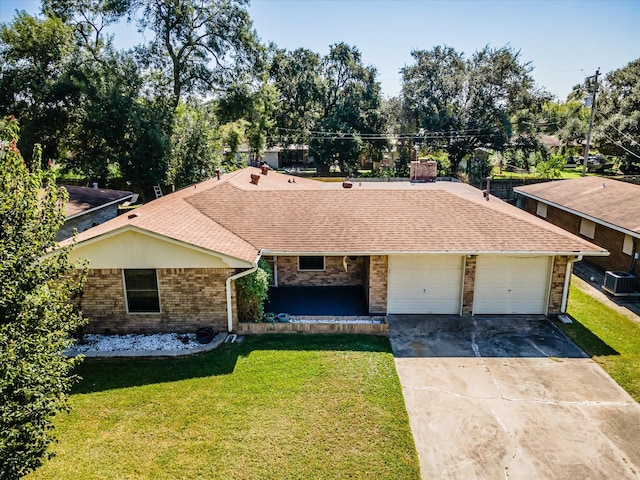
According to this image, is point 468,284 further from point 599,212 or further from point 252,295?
point 599,212

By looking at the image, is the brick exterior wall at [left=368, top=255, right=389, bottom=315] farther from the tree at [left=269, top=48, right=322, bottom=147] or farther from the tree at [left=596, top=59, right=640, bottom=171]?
the tree at [left=596, top=59, right=640, bottom=171]

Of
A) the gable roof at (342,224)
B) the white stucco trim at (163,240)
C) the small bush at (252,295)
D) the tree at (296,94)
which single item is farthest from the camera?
the tree at (296,94)

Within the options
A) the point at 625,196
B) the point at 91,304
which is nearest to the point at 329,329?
the point at 91,304

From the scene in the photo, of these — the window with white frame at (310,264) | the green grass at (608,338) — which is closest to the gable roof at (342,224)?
the window with white frame at (310,264)

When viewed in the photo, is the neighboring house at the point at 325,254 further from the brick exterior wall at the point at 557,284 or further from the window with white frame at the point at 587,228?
the window with white frame at the point at 587,228

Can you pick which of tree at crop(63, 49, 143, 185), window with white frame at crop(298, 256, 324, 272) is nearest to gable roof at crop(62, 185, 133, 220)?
tree at crop(63, 49, 143, 185)
